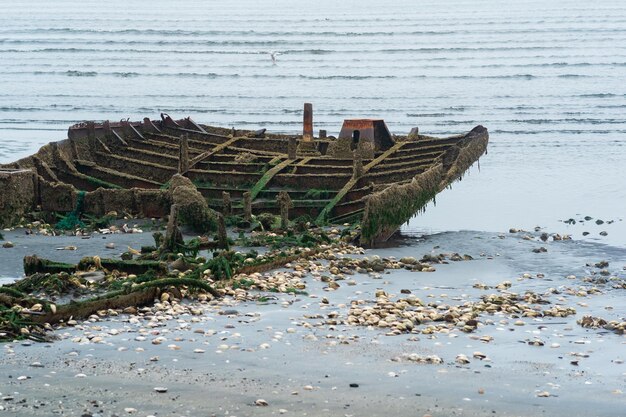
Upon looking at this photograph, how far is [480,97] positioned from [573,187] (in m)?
32.0

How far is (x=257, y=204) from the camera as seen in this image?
1128 inches

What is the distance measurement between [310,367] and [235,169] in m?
15.6

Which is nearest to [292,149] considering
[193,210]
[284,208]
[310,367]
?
[284,208]

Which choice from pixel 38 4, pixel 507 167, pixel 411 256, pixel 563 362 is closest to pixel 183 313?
pixel 563 362

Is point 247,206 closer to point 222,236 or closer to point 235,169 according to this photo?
point 222,236

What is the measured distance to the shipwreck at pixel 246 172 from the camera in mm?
28156

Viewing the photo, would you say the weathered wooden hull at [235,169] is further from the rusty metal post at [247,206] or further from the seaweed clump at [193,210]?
the seaweed clump at [193,210]

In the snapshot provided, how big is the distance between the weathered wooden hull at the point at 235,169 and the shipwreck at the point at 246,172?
0.03 meters

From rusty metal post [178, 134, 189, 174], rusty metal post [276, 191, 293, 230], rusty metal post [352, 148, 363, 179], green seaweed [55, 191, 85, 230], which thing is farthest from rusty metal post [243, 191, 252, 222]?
green seaweed [55, 191, 85, 230]

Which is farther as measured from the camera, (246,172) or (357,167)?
(246,172)

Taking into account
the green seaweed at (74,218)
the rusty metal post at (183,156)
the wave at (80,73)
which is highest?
the wave at (80,73)

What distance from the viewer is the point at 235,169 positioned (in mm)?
31672

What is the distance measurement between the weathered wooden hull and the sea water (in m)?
2.48

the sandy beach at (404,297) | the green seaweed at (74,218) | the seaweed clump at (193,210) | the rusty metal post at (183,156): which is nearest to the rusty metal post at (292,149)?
the sandy beach at (404,297)
